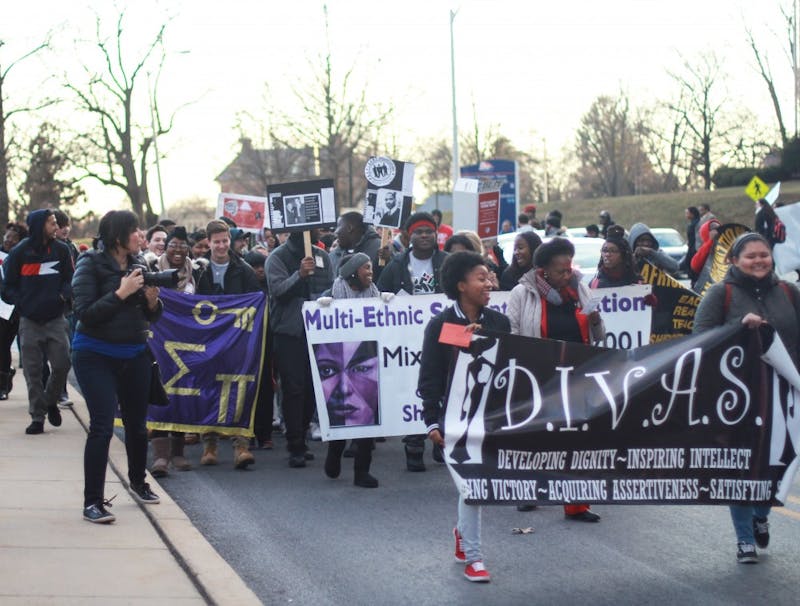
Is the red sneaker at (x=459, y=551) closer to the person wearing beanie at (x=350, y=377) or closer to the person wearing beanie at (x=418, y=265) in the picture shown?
the person wearing beanie at (x=350, y=377)

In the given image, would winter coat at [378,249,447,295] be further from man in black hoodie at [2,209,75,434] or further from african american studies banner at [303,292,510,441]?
man in black hoodie at [2,209,75,434]

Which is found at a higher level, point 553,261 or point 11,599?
point 553,261

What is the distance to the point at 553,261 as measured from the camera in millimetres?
7297

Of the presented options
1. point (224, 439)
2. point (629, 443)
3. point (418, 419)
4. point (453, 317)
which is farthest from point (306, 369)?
point (629, 443)

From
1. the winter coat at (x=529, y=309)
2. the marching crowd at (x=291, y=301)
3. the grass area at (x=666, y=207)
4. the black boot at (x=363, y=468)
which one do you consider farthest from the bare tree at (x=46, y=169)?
the winter coat at (x=529, y=309)

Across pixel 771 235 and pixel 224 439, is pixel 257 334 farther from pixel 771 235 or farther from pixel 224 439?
pixel 771 235

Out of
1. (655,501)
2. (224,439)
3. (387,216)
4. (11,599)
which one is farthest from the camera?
(387,216)

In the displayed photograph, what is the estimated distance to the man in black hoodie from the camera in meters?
10.9

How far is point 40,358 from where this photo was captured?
36.3ft

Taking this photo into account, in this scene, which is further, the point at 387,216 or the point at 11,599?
the point at 387,216

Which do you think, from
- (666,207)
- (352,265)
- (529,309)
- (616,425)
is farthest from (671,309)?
(666,207)

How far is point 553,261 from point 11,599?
3.63 m

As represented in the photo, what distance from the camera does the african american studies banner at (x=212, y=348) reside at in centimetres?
999

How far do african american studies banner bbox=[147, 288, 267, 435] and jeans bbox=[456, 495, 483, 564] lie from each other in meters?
4.10
